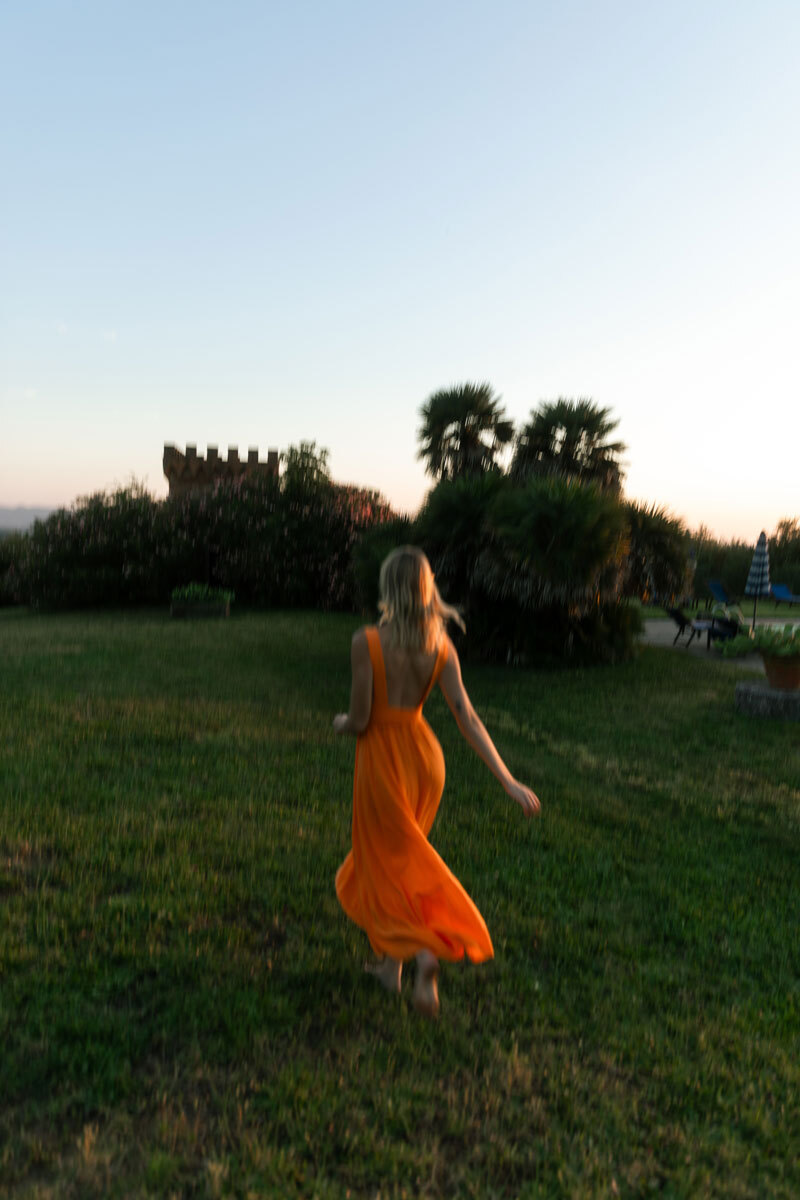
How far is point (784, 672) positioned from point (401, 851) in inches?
301

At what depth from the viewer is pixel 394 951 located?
3035mm

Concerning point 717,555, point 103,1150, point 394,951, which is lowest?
point 103,1150

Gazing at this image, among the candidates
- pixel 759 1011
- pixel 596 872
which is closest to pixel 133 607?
pixel 596 872

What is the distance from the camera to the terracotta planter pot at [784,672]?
29.9ft

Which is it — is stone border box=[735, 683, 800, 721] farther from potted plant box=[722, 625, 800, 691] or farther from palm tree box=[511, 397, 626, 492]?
palm tree box=[511, 397, 626, 492]

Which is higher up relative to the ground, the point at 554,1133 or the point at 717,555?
the point at 717,555

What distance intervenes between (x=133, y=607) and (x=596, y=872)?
20.5 m

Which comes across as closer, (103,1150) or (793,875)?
(103,1150)

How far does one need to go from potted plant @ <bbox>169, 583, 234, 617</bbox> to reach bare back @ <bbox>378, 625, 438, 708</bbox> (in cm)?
1661

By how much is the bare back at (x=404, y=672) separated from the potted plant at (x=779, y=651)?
23.7 feet

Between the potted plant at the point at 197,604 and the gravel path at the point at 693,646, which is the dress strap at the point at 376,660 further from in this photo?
the potted plant at the point at 197,604

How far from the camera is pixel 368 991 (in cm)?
322

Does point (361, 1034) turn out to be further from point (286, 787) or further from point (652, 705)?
point (652, 705)

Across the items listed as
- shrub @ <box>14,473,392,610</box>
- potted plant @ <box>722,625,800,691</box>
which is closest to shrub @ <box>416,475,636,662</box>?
potted plant @ <box>722,625,800,691</box>
